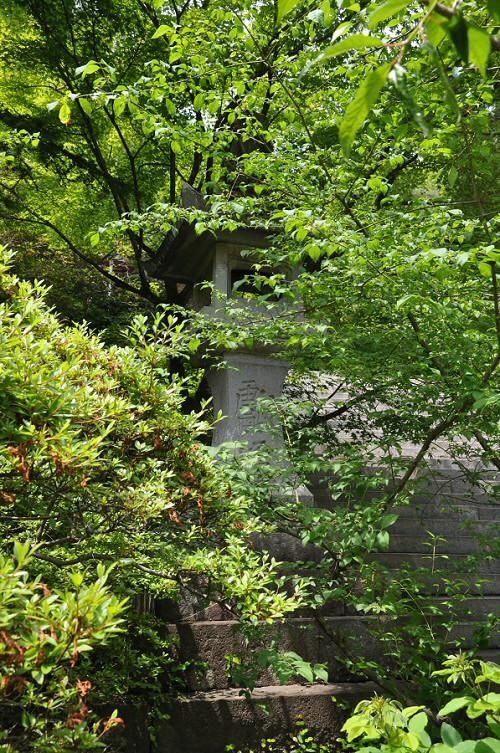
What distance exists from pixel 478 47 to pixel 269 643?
11.3 ft

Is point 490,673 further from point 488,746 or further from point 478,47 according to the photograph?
point 478,47

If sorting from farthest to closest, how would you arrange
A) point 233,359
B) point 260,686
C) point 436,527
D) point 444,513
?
point 444,513 → point 436,527 → point 233,359 → point 260,686

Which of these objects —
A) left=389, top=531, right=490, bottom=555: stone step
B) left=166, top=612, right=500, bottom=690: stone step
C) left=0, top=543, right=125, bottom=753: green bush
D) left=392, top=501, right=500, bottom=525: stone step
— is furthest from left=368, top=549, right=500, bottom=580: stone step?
left=0, top=543, right=125, bottom=753: green bush

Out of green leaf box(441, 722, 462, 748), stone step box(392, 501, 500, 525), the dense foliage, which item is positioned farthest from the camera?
stone step box(392, 501, 500, 525)

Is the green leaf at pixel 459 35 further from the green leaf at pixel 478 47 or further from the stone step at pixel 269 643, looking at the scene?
the stone step at pixel 269 643

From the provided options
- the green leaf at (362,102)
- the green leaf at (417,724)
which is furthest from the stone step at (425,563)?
the green leaf at (362,102)

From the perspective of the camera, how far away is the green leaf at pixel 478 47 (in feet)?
2.47

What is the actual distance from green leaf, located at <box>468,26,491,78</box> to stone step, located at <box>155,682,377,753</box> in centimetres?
311

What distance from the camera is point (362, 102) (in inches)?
31.8

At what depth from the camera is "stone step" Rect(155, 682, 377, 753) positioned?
307 cm

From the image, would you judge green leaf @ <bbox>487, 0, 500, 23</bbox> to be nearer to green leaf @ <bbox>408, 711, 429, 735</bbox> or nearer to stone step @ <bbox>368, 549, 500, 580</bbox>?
green leaf @ <bbox>408, 711, 429, 735</bbox>

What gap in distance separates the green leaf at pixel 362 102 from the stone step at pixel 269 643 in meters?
2.96

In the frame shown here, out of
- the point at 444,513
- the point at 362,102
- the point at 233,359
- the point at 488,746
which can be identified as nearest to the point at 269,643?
the point at 488,746

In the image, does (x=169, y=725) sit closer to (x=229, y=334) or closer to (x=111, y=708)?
(x=111, y=708)
